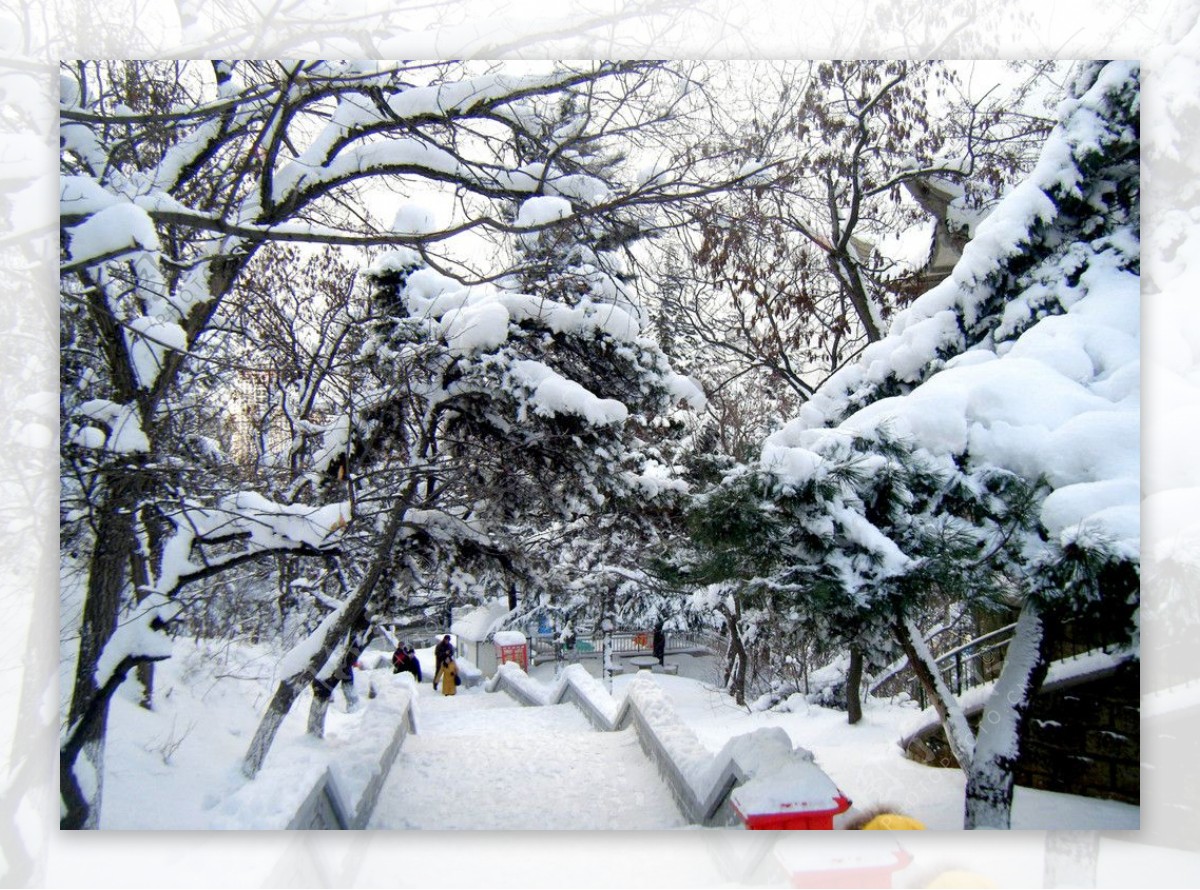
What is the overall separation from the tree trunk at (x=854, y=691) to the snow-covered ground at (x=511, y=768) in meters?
0.03

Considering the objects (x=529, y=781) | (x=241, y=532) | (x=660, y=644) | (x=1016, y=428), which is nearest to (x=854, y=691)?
(x=660, y=644)

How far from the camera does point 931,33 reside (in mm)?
3010

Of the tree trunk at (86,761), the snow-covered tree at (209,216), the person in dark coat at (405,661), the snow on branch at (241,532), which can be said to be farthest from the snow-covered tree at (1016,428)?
the tree trunk at (86,761)

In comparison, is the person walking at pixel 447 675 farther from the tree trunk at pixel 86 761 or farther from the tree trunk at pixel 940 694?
the tree trunk at pixel 940 694

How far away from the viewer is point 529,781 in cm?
301

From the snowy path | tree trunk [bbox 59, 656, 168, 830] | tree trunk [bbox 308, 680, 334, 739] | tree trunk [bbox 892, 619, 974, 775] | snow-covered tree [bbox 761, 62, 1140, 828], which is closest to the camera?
snow-covered tree [bbox 761, 62, 1140, 828]

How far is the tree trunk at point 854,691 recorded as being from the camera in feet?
9.81

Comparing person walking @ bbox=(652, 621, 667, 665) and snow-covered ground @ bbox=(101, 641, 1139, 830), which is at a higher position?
person walking @ bbox=(652, 621, 667, 665)

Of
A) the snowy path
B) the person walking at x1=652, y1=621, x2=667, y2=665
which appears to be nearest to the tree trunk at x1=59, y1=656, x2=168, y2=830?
the snowy path

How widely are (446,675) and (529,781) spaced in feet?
2.38

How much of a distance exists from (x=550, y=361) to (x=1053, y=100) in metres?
1.92

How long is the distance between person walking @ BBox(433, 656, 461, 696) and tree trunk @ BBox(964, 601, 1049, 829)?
6.39 feet

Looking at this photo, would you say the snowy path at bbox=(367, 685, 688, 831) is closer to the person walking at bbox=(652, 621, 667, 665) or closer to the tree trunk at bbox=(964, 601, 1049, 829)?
the person walking at bbox=(652, 621, 667, 665)

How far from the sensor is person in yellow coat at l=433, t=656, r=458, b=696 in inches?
139
